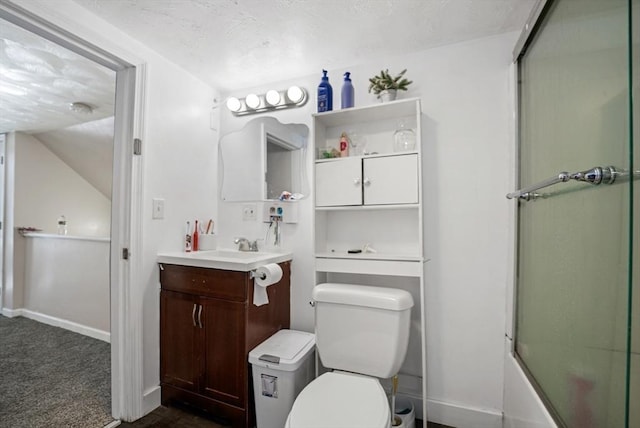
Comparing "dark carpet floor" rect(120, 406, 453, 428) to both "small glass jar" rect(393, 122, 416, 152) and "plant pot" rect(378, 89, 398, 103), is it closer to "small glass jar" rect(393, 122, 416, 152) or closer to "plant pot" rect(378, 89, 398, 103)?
"small glass jar" rect(393, 122, 416, 152)

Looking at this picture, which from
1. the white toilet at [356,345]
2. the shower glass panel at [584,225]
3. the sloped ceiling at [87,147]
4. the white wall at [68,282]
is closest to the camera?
the shower glass panel at [584,225]

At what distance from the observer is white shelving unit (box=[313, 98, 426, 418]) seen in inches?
60.9

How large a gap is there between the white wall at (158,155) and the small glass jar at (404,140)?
1345mm

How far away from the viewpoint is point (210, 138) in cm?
221

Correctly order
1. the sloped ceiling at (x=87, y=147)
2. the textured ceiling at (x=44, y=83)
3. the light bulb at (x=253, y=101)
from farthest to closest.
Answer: the sloped ceiling at (x=87, y=147) → the light bulb at (x=253, y=101) → the textured ceiling at (x=44, y=83)

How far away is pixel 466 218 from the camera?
1630 mm

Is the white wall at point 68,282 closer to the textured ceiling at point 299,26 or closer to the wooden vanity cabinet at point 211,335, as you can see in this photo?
the wooden vanity cabinet at point 211,335

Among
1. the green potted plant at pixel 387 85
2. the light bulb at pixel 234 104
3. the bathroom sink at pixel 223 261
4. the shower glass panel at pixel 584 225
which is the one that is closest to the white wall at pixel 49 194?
the bathroom sink at pixel 223 261


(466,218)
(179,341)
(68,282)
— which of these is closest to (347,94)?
(466,218)

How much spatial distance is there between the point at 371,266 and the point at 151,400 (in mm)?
1477

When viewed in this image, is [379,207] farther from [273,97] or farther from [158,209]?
[158,209]

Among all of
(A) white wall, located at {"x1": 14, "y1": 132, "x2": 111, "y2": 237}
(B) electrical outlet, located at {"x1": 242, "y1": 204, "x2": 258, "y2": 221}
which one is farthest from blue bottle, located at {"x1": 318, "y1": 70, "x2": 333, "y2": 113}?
(A) white wall, located at {"x1": 14, "y1": 132, "x2": 111, "y2": 237}

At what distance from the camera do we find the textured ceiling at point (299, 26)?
1.37 m

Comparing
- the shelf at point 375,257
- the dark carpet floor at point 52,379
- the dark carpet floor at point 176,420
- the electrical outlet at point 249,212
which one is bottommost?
the dark carpet floor at point 176,420
